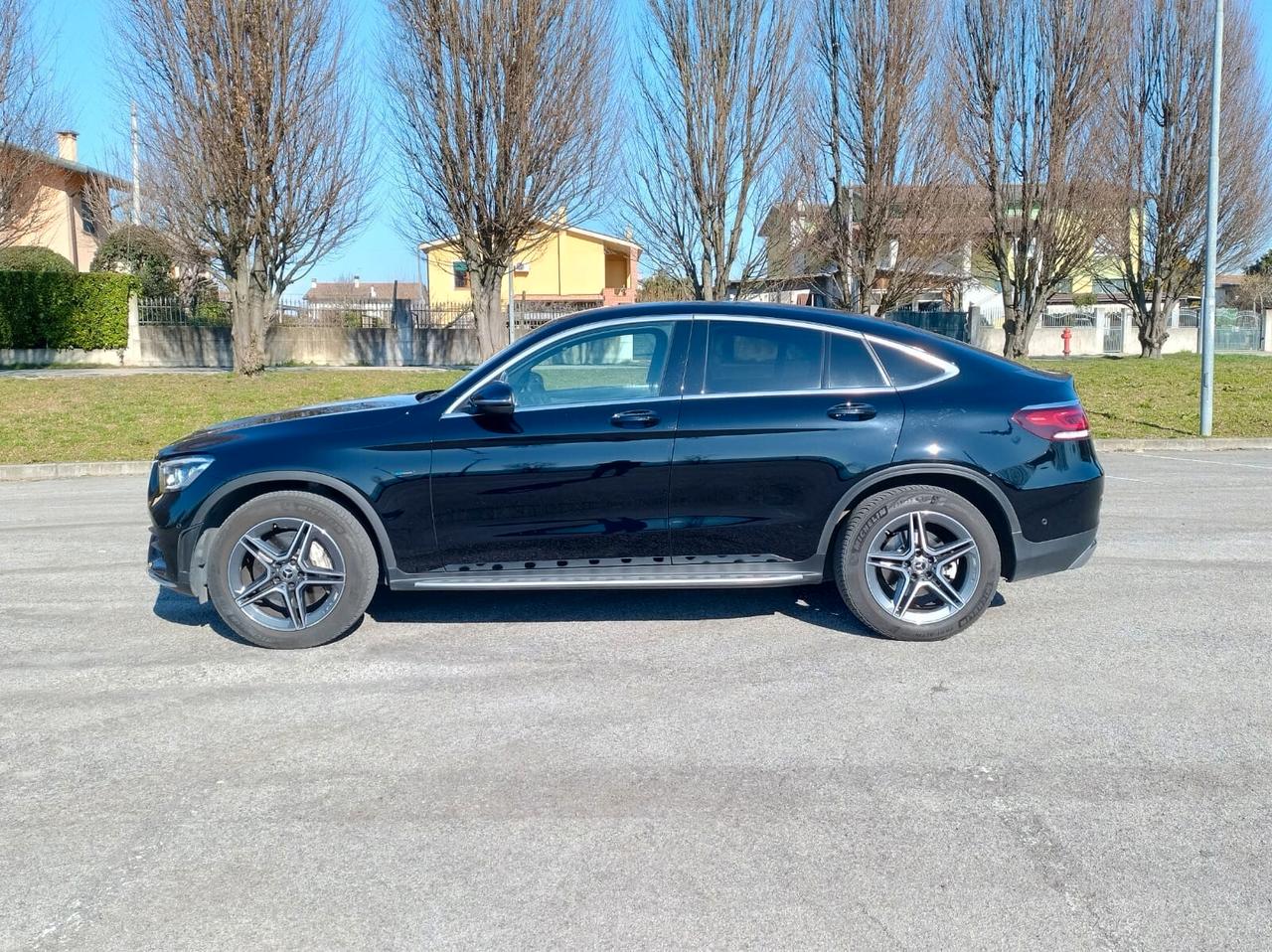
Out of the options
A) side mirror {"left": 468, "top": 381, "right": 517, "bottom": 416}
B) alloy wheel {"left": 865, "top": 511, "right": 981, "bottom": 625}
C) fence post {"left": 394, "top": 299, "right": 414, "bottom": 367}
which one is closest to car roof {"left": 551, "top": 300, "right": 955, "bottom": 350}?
side mirror {"left": 468, "top": 381, "right": 517, "bottom": 416}

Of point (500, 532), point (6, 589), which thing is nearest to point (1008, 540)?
point (500, 532)

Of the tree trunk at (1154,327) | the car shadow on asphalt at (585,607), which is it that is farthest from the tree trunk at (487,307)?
the tree trunk at (1154,327)

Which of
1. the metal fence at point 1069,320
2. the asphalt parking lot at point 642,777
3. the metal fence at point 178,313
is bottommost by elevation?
the asphalt parking lot at point 642,777

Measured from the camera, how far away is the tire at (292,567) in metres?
5.23

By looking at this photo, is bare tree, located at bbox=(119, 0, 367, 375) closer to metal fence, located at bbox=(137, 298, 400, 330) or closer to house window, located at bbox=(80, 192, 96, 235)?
metal fence, located at bbox=(137, 298, 400, 330)

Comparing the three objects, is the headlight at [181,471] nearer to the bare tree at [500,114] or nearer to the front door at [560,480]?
the front door at [560,480]

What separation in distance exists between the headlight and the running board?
1.07 m

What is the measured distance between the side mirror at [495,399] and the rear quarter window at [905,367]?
72.0 inches

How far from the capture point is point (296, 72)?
20.2 meters

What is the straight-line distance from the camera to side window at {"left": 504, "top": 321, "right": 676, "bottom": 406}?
5.32m

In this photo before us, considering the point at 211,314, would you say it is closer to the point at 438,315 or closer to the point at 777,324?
the point at 438,315

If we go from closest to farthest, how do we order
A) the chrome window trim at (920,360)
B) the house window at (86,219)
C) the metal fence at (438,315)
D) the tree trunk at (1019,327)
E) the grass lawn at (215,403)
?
the chrome window trim at (920,360), the grass lawn at (215,403), the tree trunk at (1019,327), the metal fence at (438,315), the house window at (86,219)

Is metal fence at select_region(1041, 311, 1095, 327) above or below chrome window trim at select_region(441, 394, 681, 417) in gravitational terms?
above

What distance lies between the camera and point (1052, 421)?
5.30 m
